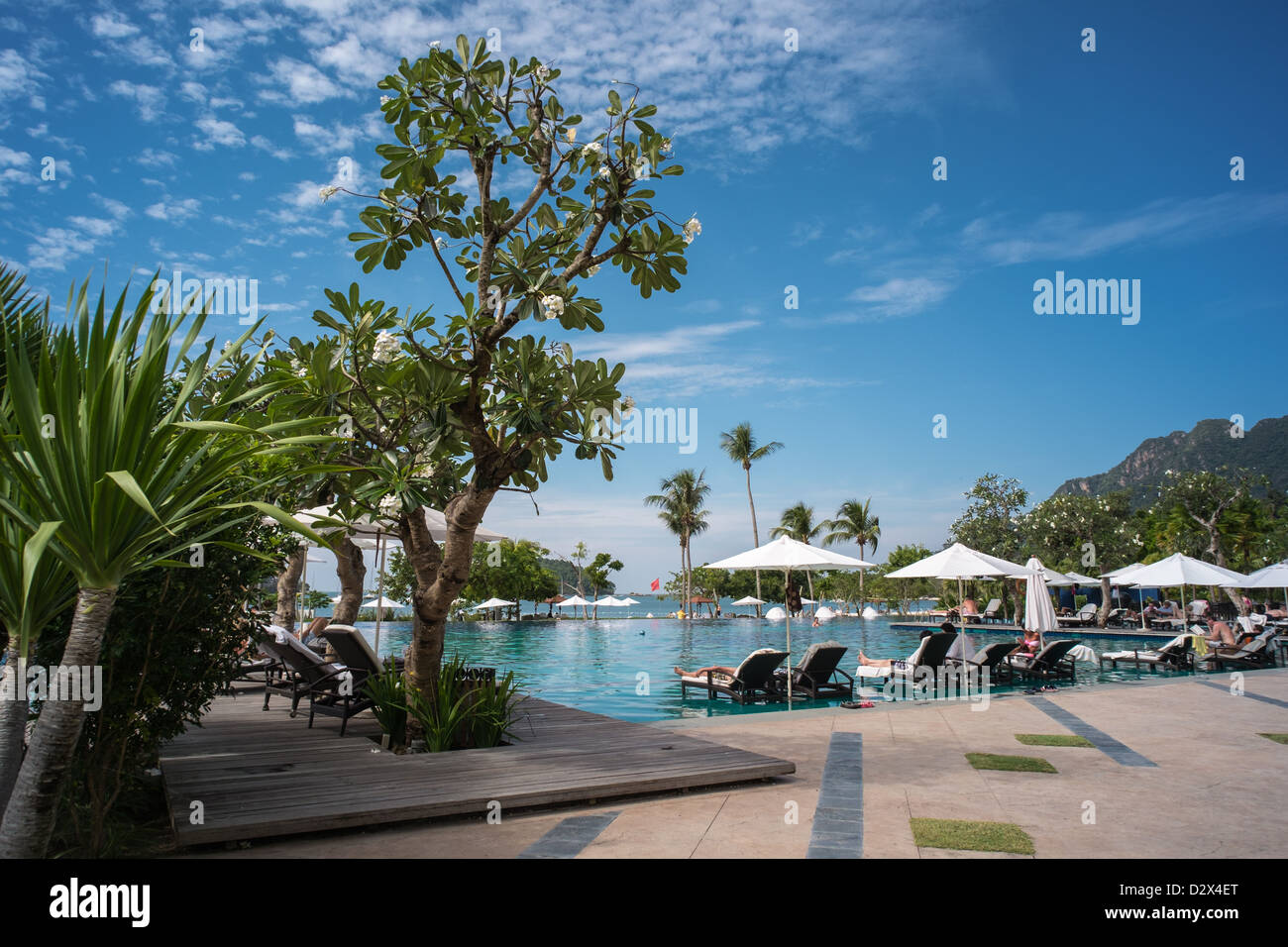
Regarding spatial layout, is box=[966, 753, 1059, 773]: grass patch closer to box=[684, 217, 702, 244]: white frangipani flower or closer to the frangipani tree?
the frangipani tree

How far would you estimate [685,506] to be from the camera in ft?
201

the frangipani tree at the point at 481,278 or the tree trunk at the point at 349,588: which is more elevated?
the frangipani tree at the point at 481,278

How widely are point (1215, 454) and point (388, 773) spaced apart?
463 ft

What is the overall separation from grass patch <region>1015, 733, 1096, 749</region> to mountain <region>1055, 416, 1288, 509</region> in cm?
8493

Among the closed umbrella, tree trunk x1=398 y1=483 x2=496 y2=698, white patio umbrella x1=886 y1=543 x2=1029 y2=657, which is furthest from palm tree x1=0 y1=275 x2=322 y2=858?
the closed umbrella

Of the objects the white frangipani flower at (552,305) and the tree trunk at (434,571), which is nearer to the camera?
the white frangipani flower at (552,305)

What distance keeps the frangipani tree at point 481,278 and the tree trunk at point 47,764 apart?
2.18 metres

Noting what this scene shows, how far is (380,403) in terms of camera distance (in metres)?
5.82

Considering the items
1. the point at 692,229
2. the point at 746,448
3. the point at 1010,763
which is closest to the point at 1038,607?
the point at 1010,763

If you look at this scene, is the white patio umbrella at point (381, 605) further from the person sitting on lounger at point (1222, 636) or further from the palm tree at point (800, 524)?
the palm tree at point (800, 524)

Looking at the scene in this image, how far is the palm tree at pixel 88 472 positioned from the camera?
2627mm

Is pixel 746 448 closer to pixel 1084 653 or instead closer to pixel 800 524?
pixel 800 524

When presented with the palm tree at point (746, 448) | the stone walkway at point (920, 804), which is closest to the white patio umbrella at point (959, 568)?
the stone walkway at point (920, 804)
